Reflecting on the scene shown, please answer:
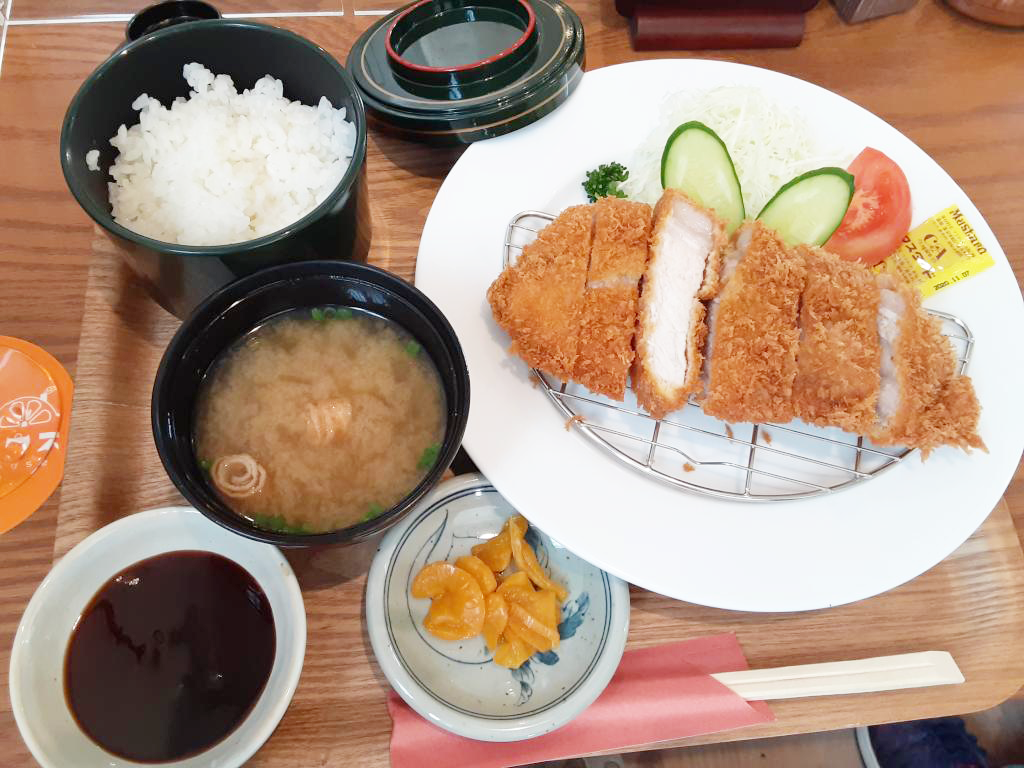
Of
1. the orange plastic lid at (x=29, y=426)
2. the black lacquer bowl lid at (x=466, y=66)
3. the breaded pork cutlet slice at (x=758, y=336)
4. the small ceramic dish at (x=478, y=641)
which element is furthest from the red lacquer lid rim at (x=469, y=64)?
the orange plastic lid at (x=29, y=426)

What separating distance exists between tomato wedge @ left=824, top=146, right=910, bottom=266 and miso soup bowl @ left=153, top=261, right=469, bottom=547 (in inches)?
58.5

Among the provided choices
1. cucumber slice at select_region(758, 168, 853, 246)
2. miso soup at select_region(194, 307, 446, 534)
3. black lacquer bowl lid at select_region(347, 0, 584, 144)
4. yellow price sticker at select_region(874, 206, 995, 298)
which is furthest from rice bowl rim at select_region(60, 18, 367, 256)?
yellow price sticker at select_region(874, 206, 995, 298)

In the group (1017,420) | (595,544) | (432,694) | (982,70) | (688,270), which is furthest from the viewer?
(982,70)

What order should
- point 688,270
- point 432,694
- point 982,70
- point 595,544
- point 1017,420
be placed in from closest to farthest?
point 432,694, point 595,544, point 1017,420, point 688,270, point 982,70

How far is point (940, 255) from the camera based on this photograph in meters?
2.25

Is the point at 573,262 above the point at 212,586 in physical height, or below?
above

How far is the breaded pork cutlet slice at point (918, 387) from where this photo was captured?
193 cm

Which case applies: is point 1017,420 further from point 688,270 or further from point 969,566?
point 688,270

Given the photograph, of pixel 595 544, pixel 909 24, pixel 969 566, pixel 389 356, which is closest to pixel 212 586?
pixel 389 356

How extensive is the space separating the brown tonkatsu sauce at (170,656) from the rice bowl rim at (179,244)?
778 millimetres

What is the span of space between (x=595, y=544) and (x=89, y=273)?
1872 mm

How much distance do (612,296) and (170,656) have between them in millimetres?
1556

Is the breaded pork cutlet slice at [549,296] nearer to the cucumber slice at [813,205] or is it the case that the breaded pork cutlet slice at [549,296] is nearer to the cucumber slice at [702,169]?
the cucumber slice at [702,169]

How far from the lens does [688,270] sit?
7.18 feet
